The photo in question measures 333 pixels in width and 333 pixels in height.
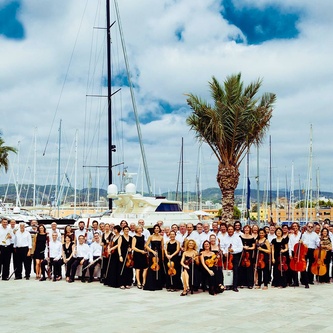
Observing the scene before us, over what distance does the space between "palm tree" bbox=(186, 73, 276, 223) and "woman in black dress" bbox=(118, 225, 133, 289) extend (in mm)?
10195

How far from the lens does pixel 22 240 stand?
49.2 feet

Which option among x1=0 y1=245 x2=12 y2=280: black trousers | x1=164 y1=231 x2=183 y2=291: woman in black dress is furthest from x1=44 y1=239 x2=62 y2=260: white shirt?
x1=164 y1=231 x2=183 y2=291: woman in black dress

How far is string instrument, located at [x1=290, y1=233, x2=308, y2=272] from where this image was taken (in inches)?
506

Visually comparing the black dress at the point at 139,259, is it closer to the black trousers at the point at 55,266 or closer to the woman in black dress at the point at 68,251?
the woman in black dress at the point at 68,251

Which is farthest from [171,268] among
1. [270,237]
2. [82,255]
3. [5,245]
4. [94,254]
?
[5,245]

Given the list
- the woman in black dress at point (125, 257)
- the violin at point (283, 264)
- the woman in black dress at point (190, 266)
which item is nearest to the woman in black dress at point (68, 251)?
the woman in black dress at point (125, 257)

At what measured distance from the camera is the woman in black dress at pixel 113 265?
43.1 feet

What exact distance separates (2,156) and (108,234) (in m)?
30.5

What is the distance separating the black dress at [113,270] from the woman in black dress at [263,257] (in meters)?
3.47

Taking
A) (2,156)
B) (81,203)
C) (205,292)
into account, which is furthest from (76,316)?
(81,203)

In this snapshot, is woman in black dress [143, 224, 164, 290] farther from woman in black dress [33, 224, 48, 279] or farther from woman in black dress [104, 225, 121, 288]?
woman in black dress [33, 224, 48, 279]

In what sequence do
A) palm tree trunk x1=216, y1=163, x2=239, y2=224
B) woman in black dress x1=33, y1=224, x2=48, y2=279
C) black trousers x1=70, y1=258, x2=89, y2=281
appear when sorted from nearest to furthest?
black trousers x1=70, y1=258, x2=89, y2=281, woman in black dress x1=33, y1=224, x2=48, y2=279, palm tree trunk x1=216, y1=163, x2=239, y2=224

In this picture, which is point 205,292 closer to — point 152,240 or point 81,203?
point 152,240

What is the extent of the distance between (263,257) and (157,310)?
13.1 feet
